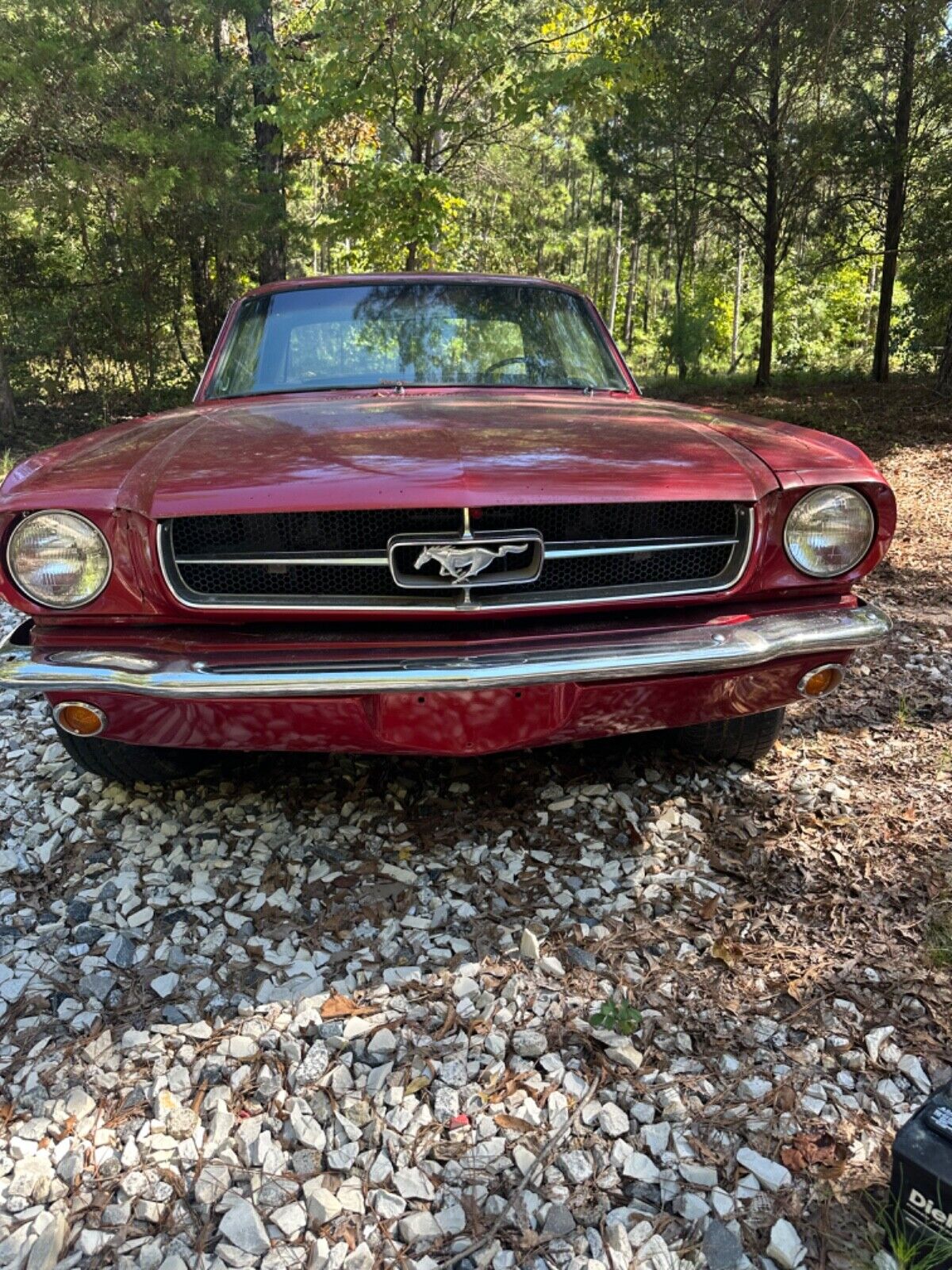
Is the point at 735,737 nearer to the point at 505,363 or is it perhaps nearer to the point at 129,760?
the point at 505,363

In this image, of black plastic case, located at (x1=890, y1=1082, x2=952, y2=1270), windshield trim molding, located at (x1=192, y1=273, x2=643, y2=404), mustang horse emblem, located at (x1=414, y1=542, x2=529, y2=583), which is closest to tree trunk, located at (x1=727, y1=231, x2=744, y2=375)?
windshield trim molding, located at (x1=192, y1=273, x2=643, y2=404)

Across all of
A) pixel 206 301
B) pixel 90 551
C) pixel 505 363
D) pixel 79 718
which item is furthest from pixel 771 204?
pixel 79 718

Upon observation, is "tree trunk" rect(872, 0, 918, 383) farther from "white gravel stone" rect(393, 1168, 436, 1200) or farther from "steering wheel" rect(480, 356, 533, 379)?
"white gravel stone" rect(393, 1168, 436, 1200)

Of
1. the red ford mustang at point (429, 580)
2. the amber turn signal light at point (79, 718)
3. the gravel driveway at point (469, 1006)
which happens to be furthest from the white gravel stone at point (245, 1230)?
the amber turn signal light at point (79, 718)

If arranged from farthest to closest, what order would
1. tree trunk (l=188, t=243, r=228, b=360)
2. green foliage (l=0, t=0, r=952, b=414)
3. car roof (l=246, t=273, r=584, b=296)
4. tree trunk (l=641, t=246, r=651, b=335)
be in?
1. tree trunk (l=641, t=246, r=651, b=335)
2. tree trunk (l=188, t=243, r=228, b=360)
3. green foliage (l=0, t=0, r=952, b=414)
4. car roof (l=246, t=273, r=584, b=296)

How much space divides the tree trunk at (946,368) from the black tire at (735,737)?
9286 millimetres

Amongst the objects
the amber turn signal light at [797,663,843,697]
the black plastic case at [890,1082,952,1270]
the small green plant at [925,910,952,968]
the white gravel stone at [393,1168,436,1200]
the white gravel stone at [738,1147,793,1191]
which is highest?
the amber turn signal light at [797,663,843,697]

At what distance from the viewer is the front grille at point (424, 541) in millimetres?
1968

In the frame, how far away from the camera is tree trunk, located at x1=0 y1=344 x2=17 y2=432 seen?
994cm

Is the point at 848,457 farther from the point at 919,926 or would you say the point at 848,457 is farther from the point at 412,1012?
the point at 412,1012

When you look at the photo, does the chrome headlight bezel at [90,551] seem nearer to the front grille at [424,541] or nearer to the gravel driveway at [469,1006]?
the front grille at [424,541]

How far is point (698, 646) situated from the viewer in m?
2.01

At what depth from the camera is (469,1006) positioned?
1884 mm

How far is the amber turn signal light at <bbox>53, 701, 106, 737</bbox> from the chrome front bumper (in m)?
0.05
